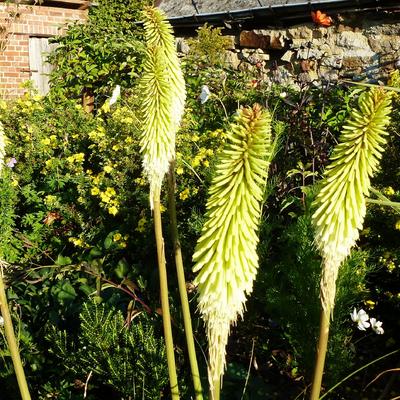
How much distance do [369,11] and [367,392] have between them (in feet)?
17.8

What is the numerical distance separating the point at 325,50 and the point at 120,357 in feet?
19.8

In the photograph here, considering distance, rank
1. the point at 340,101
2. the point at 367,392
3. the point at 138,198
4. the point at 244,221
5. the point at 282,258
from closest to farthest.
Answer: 1. the point at 244,221
2. the point at 367,392
3. the point at 282,258
4. the point at 138,198
5. the point at 340,101

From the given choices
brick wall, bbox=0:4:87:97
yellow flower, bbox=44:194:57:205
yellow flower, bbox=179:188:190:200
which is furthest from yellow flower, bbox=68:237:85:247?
brick wall, bbox=0:4:87:97

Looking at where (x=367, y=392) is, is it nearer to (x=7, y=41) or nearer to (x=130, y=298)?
(x=130, y=298)

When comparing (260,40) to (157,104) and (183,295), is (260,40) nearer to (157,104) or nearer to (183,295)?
(157,104)

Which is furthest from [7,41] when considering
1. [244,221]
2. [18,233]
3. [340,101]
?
[244,221]

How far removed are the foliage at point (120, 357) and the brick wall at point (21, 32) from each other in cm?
857

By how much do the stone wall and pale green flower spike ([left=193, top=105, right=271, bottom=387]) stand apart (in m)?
5.82

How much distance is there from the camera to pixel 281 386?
11.5ft

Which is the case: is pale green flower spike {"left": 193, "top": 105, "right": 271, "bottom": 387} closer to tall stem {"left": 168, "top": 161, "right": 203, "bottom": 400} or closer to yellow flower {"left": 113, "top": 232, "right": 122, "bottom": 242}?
tall stem {"left": 168, "top": 161, "right": 203, "bottom": 400}

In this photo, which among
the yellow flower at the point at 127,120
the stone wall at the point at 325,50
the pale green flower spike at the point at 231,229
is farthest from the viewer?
the stone wall at the point at 325,50

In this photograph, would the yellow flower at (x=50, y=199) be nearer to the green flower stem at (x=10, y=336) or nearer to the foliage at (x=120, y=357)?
the foliage at (x=120, y=357)

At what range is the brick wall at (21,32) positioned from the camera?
1079 centimetres

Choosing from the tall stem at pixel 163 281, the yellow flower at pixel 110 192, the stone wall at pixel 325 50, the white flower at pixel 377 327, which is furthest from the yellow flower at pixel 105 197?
the stone wall at pixel 325 50
